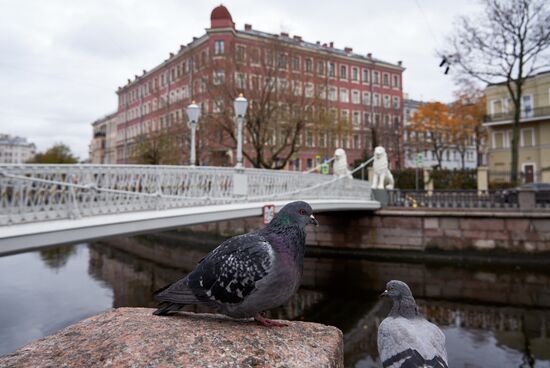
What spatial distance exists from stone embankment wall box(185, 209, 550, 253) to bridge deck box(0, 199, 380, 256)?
8.93 metres

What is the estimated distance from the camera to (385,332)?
1845 millimetres

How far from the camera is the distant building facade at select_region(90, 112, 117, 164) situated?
64.4m

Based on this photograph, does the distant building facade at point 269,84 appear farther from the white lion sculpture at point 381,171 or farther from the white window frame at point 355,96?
the white lion sculpture at point 381,171

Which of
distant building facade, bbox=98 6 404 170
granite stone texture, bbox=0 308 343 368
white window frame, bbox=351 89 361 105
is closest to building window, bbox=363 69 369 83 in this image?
distant building facade, bbox=98 6 404 170

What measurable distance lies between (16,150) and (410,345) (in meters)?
142

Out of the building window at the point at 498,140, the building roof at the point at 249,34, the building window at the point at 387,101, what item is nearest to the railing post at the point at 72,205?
the building roof at the point at 249,34

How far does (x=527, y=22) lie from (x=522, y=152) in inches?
693

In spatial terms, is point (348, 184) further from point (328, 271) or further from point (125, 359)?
point (125, 359)

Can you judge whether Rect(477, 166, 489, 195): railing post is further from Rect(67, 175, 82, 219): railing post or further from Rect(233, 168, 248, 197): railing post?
Rect(67, 175, 82, 219): railing post

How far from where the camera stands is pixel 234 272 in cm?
186

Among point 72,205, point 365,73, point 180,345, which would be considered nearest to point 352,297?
point 72,205

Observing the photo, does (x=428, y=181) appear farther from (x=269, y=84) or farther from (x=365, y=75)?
(x=365, y=75)

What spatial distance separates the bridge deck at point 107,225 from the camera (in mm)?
4375

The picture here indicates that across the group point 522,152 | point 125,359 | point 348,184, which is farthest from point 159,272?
point 522,152
